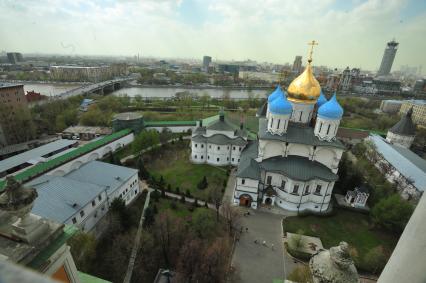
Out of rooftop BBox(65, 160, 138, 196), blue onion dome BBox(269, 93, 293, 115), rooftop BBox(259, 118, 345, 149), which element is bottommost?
rooftop BBox(65, 160, 138, 196)

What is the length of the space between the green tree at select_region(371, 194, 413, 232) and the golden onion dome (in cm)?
1230

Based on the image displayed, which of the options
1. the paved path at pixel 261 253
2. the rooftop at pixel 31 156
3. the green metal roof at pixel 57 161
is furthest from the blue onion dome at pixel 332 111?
the rooftop at pixel 31 156

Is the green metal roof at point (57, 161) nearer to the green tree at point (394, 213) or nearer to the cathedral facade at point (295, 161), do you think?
the cathedral facade at point (295, 161)

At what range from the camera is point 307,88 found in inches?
1003

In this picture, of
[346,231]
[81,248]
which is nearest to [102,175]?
[81,248]

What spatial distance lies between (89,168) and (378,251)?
26602 millimetres

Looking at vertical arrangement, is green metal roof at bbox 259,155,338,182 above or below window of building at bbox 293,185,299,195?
above

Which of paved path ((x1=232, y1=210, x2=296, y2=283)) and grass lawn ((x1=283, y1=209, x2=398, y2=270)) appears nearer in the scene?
paved path ((x1=232, y1=210, x2=296, y2=283))

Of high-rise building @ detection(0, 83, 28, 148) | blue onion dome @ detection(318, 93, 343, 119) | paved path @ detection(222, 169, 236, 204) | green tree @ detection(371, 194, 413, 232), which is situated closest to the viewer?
green tree @ detection(371, 194, 413, 232)

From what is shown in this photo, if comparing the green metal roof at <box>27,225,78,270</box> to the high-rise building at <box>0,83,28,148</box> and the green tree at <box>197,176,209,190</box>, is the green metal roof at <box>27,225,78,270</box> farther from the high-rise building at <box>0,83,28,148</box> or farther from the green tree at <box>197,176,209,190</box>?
the high-rise building at <box>0,83,28,148</box>

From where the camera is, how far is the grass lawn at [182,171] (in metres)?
27.4

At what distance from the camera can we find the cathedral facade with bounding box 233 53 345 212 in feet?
76.3

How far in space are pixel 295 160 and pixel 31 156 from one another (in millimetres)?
32435

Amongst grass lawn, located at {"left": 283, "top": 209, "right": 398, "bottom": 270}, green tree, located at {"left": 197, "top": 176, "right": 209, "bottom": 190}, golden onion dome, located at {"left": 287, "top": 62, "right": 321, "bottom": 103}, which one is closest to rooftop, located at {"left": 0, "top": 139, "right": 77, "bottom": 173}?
green tree, located at {"left": 197, "top": 176, "right": 209, "bottom": 190}
